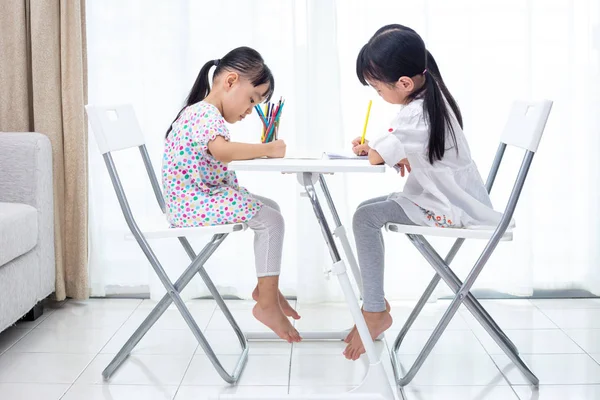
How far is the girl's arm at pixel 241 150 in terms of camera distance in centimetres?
187

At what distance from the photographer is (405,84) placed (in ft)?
6.59

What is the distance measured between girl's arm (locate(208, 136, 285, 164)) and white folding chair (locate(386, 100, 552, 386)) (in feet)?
1.18

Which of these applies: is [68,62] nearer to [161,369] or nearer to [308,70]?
[308,70]

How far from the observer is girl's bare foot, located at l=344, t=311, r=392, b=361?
2049mm

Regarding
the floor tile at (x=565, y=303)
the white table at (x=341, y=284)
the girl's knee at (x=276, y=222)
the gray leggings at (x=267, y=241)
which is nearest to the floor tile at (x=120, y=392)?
the white table at (x=341, y=284)

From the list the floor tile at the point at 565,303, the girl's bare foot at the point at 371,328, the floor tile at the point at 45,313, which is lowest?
the floor tile at the point at 565,303

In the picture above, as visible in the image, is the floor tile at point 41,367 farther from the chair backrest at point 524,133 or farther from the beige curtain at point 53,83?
the chair backrest at point 524,133

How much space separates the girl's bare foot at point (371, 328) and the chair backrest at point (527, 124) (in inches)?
21.4

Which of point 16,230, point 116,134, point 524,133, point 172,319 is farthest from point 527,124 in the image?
point 16,230

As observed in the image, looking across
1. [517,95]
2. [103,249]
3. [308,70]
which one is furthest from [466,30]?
[103,249]

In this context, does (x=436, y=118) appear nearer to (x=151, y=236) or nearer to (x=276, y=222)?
(x=276, y=222)

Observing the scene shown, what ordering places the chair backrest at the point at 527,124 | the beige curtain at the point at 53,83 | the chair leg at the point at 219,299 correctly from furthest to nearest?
the beige curtain at the point at 53,83
the chair leg at the point at 219,299
the chair backrest at the point at 527,124

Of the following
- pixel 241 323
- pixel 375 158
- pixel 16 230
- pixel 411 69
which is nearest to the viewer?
pixel 375 158

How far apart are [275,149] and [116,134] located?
0.50 metres
